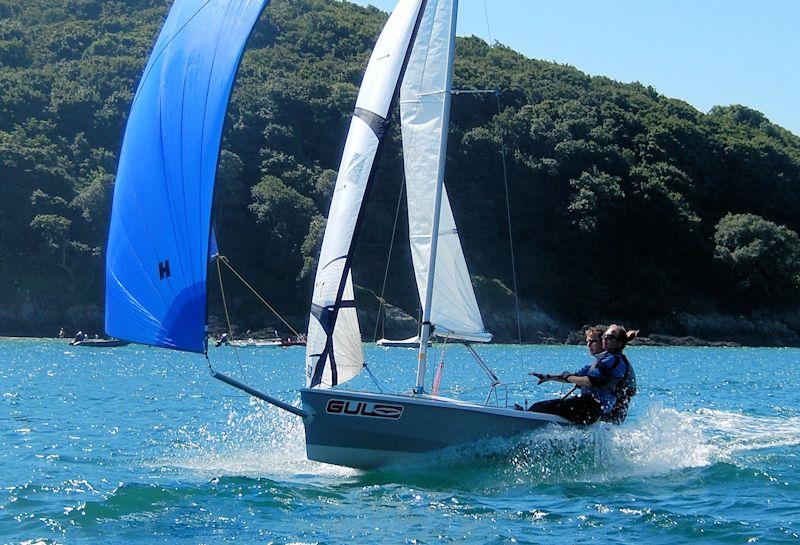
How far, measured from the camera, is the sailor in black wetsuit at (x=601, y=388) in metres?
12.7

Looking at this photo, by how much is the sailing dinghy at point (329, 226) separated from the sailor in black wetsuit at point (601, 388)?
25cm

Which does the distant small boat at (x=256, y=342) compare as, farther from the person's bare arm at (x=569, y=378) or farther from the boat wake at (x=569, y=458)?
the person's bare arm at (x=569, y=378)

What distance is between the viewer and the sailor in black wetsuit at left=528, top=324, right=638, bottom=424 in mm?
12664

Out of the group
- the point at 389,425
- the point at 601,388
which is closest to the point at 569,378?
the point at 601,388

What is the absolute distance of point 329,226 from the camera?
43.0 ft

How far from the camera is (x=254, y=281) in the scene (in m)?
64.1

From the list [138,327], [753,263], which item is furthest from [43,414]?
[753,263]

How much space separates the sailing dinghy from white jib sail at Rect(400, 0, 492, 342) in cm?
1

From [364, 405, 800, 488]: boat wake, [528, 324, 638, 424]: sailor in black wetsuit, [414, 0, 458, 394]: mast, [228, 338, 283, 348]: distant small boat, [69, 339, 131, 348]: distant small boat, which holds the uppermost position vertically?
[414, 0, 458, 394]: mast

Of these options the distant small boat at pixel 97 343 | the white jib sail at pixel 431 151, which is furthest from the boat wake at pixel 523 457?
the distant small boat at pixel 97 343

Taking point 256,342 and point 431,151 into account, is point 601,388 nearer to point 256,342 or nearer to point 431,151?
point 431,151

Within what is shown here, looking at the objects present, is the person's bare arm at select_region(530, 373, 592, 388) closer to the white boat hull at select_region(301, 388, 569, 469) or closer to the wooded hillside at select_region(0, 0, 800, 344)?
the white boat hull at select_region(301, 388, 569, 469)

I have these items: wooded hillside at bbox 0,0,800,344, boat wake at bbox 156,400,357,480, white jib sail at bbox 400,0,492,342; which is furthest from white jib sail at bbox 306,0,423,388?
wooded hillside at bbox 0,0,800,344

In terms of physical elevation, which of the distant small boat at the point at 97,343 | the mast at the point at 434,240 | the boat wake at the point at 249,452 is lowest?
the distant small boat at the point at 97,343
